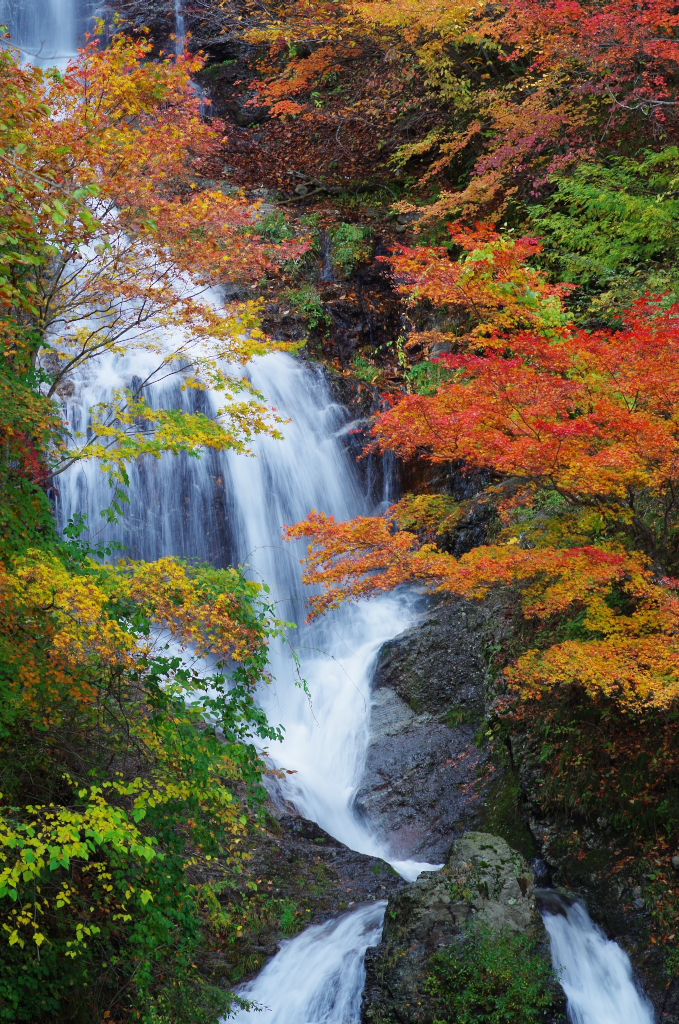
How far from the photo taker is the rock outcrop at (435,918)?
20.7 feet

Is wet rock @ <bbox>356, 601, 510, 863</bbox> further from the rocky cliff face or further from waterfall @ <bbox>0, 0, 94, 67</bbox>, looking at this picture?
waterfall @ <bbox>0, 0, 94, 67</bbox>

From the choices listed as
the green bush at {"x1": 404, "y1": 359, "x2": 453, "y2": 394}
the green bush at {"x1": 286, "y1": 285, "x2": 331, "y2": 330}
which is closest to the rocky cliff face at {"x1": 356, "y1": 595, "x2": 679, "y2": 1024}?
the green bush at {"x1": 404, "y1": 359, "x2": 453, "y2": 394}

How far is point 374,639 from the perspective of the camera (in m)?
11.8

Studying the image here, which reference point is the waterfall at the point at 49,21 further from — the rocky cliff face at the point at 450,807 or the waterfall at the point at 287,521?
the rocky cliff face at the point at 450,807

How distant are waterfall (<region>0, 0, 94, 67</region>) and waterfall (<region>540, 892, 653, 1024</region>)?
22.8 m

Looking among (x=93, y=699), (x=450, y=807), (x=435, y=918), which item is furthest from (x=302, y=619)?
(x=93, y=699)

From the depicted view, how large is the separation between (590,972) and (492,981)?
37.2 inches

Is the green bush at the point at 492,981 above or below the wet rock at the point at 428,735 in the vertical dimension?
below

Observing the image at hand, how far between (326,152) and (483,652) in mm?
13821

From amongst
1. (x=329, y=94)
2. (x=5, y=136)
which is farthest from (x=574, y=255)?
(x=329, y=94)

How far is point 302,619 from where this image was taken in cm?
1257

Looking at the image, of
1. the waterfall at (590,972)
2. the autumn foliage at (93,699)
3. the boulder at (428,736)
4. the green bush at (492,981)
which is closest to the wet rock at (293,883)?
the autumn foliage at (93,699)

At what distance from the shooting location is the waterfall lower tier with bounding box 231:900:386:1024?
6.62 metres

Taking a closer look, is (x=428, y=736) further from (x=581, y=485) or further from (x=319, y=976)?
(x=581, y=485)
